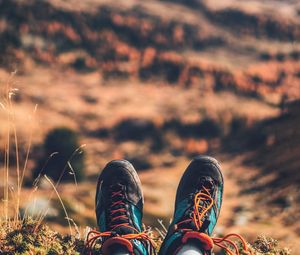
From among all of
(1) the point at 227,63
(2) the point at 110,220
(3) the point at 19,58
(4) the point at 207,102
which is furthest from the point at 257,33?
(2) the point at 110,220

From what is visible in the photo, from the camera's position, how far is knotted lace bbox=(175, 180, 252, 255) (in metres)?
2.24

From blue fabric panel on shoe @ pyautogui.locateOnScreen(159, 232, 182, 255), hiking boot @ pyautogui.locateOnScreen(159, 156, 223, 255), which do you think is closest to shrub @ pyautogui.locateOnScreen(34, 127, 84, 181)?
hiking boot @ pyautogui.locateOnScreen(159, 156, 223, 255)

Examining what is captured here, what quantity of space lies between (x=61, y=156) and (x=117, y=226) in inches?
239

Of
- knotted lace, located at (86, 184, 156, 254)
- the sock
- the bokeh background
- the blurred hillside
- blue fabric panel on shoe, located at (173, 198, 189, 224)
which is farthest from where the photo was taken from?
the blurred hillside

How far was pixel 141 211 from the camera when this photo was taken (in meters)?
2.84

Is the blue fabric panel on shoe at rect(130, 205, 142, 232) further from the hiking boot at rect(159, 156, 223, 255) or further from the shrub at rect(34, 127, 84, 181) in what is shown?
the shrub at rect(34, 127, 84, 181)

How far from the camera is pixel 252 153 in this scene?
975cm

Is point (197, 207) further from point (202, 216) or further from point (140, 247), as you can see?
point (140, 247)

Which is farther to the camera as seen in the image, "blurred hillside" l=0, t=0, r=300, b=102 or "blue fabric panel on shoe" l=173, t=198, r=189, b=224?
"blurred hillside" l=0, t=0, r=300, b=102

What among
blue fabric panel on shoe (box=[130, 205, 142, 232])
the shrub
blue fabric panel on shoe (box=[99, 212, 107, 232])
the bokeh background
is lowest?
blue fabric panel on shoe (box=[99, 212, 107, 232])

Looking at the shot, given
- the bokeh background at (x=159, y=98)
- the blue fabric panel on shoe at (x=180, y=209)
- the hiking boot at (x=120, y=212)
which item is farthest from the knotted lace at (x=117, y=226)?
the bokeh background at (x=159, y=98)

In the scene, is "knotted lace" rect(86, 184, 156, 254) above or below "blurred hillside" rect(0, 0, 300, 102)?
below

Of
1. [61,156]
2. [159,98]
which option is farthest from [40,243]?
[159,98]

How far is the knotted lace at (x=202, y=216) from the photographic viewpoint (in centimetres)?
224
